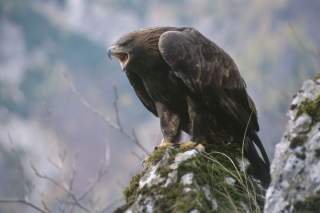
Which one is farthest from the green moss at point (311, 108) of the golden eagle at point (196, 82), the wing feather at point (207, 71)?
the wing feather at point (207, 71)

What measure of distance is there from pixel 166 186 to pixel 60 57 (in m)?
98.3

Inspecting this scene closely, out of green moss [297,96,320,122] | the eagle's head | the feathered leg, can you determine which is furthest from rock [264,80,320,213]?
the feathered leg

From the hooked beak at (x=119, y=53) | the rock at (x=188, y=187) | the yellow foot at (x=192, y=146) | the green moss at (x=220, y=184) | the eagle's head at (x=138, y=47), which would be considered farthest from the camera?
the hooked beak at (x=119, y=53)

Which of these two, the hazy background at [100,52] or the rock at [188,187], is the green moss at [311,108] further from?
the hazy background at [100,52]

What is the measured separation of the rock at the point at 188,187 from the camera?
4.81 meters

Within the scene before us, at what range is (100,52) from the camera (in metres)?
102

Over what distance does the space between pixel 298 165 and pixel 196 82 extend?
2.22 meters

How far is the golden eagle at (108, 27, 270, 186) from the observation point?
625 cm

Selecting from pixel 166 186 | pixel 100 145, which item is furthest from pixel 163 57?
pixel 100 145

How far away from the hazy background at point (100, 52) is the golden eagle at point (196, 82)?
57701 mm

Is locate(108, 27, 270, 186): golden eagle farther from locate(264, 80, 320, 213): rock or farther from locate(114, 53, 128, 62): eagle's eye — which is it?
locate(264, 80, 320, 213): rock

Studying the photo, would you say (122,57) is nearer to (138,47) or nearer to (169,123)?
(138,47)

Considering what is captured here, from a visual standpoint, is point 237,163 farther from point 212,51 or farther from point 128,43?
point 128,43

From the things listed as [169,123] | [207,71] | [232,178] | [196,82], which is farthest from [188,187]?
[169,123]
